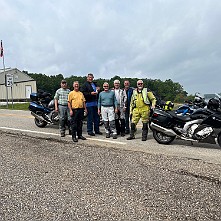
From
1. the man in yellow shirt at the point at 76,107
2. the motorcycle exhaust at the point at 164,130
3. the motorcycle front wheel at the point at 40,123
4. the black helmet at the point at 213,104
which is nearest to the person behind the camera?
the black helmet at the point at 213,104

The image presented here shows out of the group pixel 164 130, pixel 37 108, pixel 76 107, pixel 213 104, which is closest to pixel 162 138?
pixel 164 130

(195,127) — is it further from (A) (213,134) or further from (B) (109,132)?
(B) (109,132)

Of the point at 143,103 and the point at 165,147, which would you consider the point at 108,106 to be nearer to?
the point at 143,103

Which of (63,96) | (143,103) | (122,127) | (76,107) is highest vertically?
(63,96)

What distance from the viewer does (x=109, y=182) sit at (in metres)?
4.29

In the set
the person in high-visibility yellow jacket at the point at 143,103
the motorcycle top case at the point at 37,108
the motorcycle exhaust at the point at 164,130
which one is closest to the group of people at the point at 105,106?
the person in high-visibility yellow jacket at the point at 143,103

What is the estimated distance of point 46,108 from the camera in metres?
9.77

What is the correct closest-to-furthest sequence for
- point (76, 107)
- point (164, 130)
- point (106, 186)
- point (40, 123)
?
point (106, 186), point (164, 130), point (76, 107), point (40, 123)

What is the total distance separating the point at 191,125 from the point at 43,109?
5.43 meters

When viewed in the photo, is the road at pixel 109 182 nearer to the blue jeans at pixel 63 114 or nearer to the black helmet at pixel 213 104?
the black helmet at pixel 213 104

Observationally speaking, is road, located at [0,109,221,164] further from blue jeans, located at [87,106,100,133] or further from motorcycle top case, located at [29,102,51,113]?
motorcycle top case, located at [29,102,51,113]

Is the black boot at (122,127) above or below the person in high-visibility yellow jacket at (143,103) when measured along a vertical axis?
below

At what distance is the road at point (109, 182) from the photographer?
3.32 m

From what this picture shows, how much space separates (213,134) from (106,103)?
3160mm
